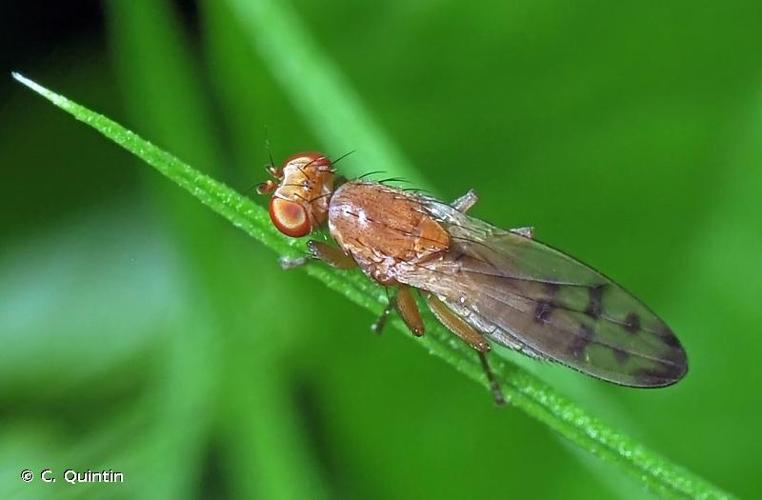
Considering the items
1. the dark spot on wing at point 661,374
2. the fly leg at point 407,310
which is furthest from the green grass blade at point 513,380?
the dark spot on wing at point 661,374

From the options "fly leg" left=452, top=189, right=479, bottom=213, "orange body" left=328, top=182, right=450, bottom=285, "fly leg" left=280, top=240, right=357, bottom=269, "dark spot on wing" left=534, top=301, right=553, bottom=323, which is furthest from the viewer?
"fly leg" left=452, top=189, right=479, bottom=213

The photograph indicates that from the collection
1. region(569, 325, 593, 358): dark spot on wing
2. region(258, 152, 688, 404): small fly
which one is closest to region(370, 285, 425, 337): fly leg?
region(258, 152, 688, 404): small fly

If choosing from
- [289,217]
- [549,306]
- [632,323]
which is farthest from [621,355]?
[289,217]

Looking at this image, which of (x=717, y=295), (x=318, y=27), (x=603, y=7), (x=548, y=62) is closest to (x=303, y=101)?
(x=318, y=27)

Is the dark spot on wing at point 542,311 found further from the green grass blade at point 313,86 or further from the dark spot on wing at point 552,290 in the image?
the green grass blade at point 313,86

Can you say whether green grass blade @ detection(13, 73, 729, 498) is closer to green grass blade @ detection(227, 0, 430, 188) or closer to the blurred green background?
green grass blade @ detection(227, 0, 430, 188)

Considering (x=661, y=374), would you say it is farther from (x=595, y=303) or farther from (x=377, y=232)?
(x=377, y=232)
